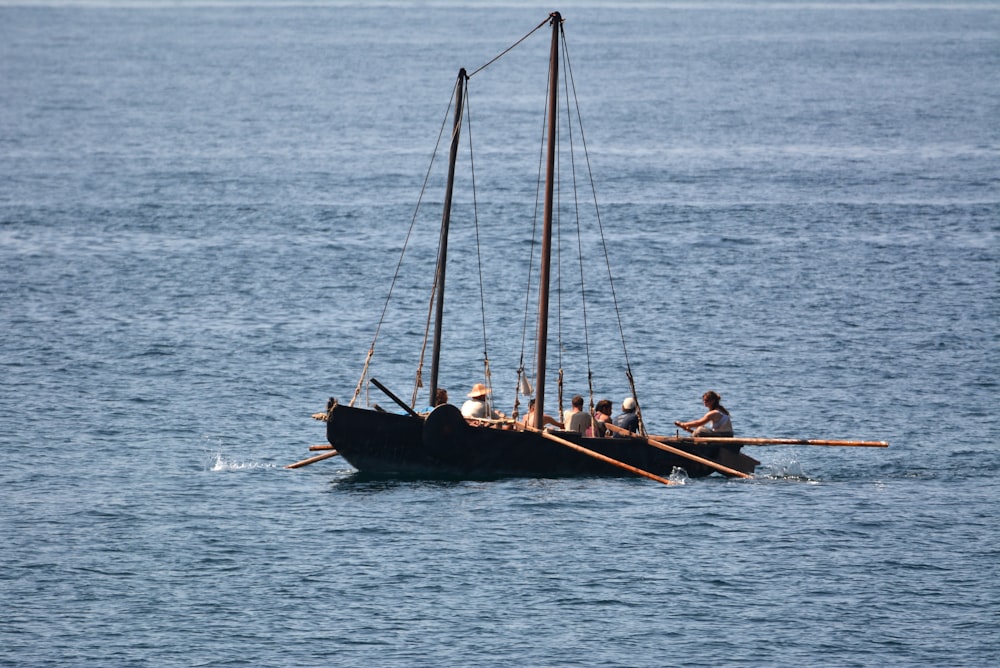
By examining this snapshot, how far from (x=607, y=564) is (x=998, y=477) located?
525 inches

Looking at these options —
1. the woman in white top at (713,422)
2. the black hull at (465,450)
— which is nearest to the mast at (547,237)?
the black hull at (465,450)

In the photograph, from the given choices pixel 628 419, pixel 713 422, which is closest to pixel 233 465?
pixel 628 419

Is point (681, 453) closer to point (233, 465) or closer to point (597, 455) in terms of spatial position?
point (597, 455)

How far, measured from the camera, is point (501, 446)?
142ft

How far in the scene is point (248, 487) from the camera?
45.2 metres

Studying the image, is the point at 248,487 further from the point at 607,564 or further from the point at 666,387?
the point at 666,387

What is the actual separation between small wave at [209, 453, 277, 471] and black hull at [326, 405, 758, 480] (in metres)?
4.50

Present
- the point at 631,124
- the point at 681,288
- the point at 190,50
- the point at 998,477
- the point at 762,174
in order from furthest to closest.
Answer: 1. the point at 190,50
2. the point at 631,124
3. the point at 762,174
4. the point at 681,288
5. the point at 998,477

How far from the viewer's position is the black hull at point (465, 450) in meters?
42.4

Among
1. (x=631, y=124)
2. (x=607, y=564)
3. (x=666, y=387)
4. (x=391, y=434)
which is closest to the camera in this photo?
(x=607, y=564)

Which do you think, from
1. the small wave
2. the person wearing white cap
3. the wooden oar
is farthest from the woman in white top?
the small wave

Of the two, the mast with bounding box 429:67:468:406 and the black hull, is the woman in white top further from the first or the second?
the mast with bounding box 429:67:468:406

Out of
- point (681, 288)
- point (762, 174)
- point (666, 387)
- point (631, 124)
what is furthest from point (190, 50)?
point (666, 387)

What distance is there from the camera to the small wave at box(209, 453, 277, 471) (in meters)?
47.4
